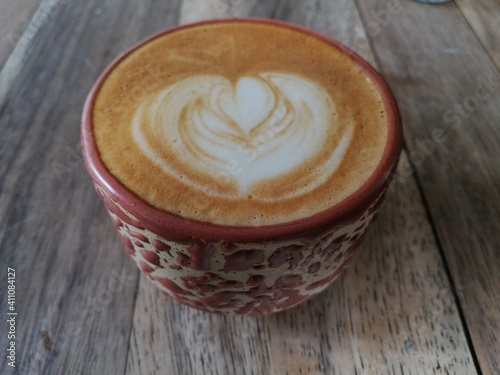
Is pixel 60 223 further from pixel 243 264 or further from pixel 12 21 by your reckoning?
pixel 12 21

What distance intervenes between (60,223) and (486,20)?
840 millimetres

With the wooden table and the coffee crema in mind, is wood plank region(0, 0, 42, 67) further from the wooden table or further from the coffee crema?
the coffee crema

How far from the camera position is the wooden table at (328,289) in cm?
56

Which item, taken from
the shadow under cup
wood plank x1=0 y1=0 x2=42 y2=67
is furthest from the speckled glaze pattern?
wood plank x1=0 y1=0 x2=42 y2=67

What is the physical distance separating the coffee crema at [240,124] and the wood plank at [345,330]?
0.20 metres

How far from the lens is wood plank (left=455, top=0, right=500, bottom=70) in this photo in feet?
2.92

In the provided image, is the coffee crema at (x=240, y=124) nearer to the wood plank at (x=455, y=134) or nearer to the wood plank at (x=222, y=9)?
the wood plank at (x=455, y=134)

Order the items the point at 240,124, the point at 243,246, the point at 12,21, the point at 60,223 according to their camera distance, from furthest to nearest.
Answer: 1. the point at 12,21
2. the point at 60,223
3. the point at 240,124
4. the point at 243,246

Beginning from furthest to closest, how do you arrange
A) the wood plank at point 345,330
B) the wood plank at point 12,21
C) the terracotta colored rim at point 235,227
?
the wood plank at point 12,21
the wood plank at point 345,330
the terracotta colored rim at point 235,227

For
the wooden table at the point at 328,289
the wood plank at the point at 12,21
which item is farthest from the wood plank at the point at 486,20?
the wood plank at the point at 12,21

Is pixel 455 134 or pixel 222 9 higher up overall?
pixel 222 9

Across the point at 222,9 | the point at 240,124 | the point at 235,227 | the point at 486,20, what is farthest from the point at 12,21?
the point at 486,20

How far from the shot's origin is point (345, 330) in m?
0.58

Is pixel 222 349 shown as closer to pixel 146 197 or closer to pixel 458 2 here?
pixel 146 197
